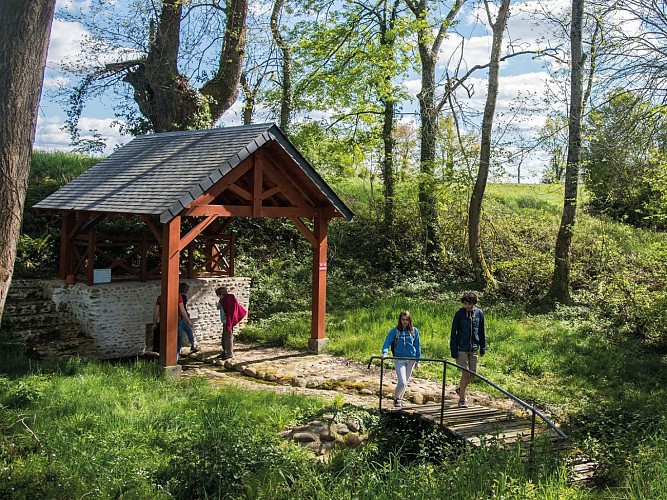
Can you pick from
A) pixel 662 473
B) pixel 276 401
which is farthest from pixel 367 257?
pixel 662 473

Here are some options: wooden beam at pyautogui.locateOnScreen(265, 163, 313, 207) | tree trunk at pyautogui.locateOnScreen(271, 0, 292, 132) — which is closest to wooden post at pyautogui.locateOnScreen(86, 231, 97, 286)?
wooden beam at pyautogui.locateOnScreen(265, 163, 313, 207)

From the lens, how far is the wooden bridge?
6.54 m

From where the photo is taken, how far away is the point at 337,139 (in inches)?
845

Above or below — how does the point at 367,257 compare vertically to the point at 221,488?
above

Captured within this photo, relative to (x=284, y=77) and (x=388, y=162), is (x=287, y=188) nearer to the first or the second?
(x=388, y=162)

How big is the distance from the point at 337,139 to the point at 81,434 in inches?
628

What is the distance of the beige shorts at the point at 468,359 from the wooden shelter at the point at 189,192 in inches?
184

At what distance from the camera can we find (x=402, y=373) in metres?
9.09

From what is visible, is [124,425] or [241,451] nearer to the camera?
[241,451]

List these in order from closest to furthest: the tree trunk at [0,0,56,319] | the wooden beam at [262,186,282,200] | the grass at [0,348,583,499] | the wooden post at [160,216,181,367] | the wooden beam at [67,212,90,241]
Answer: the grass at [0,348,583,499] < the tree trunk at [0,0,56,319] < the wooden post at [160,216,181,367] < the wooden beam at [262,186,282,200] < the wooden beam at [67,212,90,241]

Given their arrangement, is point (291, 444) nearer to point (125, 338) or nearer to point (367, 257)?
point (125, 338)

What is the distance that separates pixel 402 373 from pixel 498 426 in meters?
1.72

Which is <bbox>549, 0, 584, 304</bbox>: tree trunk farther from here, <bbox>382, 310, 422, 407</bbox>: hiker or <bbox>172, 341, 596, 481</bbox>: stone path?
<bbox>382, 310, 422, 407</bbox>: hiker

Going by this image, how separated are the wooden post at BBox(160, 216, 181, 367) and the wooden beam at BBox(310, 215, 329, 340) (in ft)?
11.6
